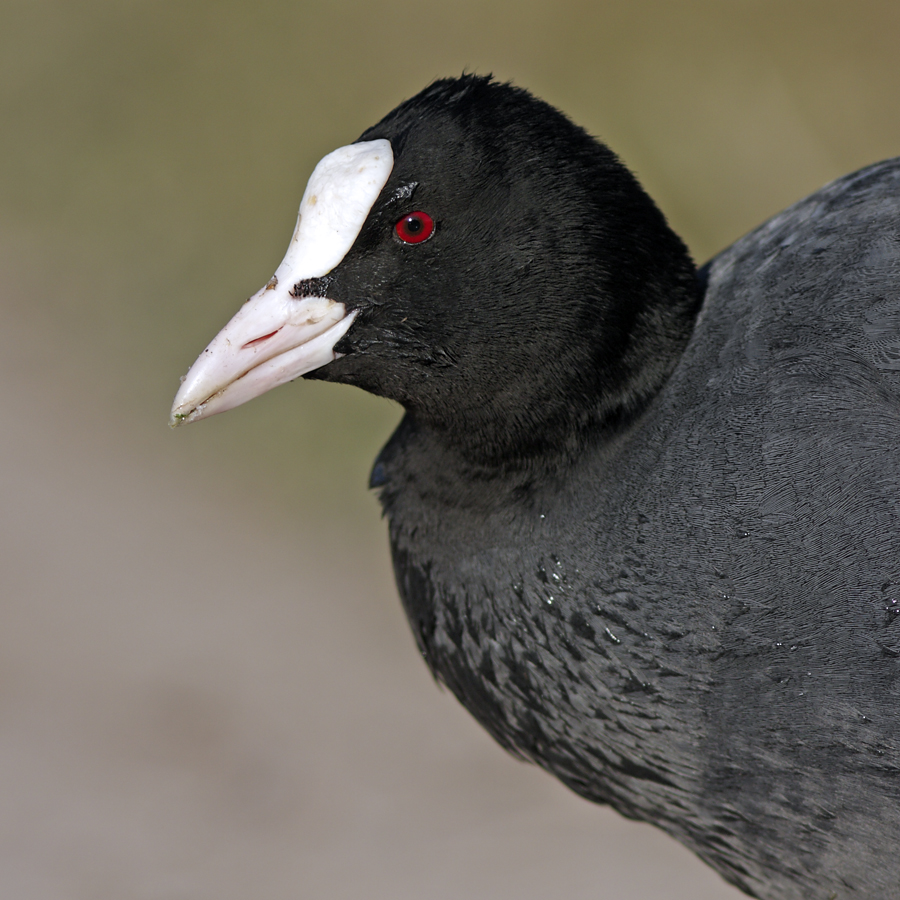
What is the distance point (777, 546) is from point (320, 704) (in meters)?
2.26

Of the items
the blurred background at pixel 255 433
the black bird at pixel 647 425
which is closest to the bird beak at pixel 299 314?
the black bird at pixel 647 425

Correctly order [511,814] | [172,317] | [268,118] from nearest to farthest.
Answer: [511,814] → [172,317] → [268,118]

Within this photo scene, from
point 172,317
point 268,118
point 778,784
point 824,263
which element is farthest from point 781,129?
point 778,784

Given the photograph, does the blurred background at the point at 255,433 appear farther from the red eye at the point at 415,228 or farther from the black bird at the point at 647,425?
the red eye at the point at 415,228

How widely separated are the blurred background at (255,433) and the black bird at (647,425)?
1.46 m

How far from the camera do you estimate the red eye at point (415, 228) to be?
1.78m

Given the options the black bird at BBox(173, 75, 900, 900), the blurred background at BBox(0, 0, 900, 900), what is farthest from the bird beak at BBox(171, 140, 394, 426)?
the blurred background at BBox(0, 0, 900, 900)

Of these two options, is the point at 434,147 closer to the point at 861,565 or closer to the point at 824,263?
the point at 824,263

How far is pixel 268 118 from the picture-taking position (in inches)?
212

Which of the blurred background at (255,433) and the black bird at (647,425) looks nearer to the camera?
the black bird at (647,425)

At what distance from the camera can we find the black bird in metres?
1.71

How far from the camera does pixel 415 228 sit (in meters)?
1.79

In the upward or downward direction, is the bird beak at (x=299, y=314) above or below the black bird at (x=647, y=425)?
above

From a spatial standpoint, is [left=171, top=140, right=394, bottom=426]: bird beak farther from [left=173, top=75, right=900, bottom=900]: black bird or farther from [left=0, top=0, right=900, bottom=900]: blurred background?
[left=0, top=0, right=900, bottom=900]: blurred background
